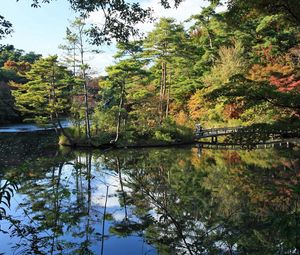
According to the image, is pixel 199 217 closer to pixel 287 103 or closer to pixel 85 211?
pixel 85 211

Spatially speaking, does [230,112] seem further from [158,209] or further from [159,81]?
[158,209]

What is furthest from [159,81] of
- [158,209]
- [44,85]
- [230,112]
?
[158,209]

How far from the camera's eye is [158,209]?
20.7ft

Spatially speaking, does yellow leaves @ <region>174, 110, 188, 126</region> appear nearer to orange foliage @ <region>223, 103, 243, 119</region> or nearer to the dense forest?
the dense forest

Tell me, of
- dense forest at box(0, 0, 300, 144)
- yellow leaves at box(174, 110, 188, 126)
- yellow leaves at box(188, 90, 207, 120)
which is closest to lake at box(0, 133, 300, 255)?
dense forest at box(0, 0, 300, 144)

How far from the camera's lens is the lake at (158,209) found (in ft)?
14.3

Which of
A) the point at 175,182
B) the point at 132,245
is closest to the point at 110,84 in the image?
the point at 175,182

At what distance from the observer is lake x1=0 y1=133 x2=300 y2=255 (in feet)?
14.3

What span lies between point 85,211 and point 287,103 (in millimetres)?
4786

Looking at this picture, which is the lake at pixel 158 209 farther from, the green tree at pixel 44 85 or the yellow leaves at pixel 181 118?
the yellow leaves at pixel 181 118

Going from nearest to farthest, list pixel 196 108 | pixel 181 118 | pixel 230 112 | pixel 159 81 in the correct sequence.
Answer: pixel 230 112, pixel 181 118, pixel 196 108, pixel 159 81

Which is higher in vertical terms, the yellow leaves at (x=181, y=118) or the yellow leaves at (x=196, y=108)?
the yellow leaves at (x=196, y=108)

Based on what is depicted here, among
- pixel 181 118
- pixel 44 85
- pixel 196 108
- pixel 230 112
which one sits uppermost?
pixel 44 85

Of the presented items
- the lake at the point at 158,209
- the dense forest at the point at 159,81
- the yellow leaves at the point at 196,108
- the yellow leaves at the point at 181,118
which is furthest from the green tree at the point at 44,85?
the yellow leaves at the point at 196,108
